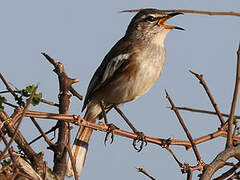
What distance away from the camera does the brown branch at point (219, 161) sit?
8.32 feet

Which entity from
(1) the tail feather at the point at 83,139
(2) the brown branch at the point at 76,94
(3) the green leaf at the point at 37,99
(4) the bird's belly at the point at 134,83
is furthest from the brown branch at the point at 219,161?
(4) the bird's belly at the point at 134,83

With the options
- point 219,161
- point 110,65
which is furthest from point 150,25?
point 219,161

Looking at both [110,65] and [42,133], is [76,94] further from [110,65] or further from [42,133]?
[110,65]

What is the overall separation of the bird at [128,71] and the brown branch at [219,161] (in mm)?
3097

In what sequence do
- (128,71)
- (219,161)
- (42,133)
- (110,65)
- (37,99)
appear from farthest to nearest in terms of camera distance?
(110,65) → (128,71) → (42,133) → (37,99) → (219,161)

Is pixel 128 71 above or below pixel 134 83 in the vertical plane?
above

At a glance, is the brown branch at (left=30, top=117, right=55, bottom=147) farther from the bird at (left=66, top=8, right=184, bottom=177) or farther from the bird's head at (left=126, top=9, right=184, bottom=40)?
the bird's head at (left=126, top=9, right=184, bottom=40)

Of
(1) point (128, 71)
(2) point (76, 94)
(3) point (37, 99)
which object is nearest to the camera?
(3) point (37, 99)

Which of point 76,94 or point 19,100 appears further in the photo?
point 76,94

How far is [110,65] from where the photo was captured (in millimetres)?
6363

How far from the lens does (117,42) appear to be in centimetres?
702

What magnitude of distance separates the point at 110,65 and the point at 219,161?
3813mm

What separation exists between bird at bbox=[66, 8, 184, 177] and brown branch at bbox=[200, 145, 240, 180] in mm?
3097

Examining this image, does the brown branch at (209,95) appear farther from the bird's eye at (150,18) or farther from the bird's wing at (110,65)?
the bird's eye at (150,18)
